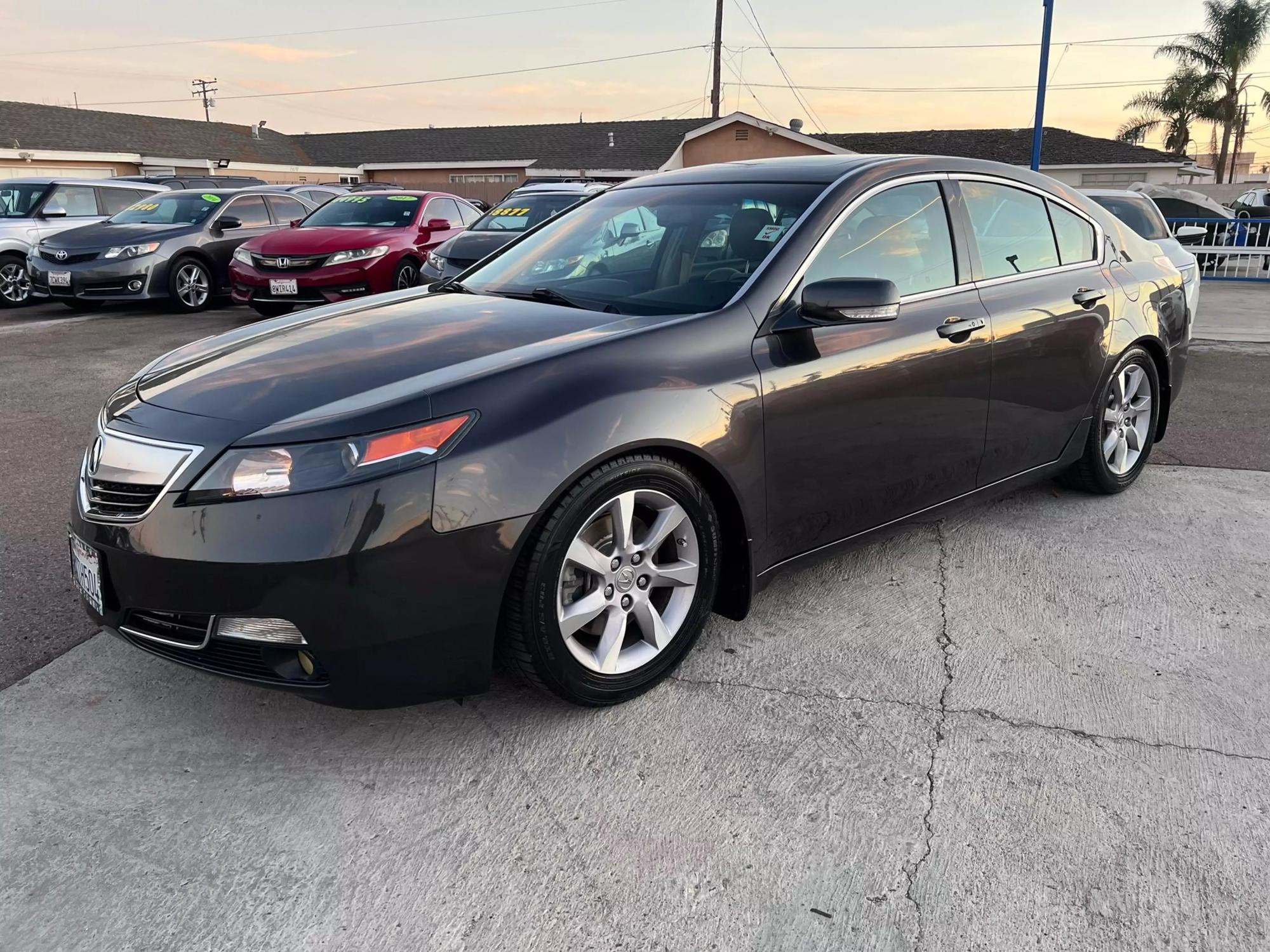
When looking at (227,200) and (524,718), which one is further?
(227,200)

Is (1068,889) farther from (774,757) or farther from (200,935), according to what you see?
(200,935)

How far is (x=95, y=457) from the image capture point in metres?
2.78

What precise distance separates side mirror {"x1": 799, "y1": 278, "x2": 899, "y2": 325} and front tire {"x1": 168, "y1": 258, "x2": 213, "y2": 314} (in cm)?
1078

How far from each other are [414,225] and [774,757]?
987 centimetres

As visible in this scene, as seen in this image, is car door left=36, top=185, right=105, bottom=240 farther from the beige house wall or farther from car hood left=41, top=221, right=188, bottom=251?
the beige house wall

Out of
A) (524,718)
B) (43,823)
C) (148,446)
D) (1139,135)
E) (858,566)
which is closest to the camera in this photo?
(43,823)

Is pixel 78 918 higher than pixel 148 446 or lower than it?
lower

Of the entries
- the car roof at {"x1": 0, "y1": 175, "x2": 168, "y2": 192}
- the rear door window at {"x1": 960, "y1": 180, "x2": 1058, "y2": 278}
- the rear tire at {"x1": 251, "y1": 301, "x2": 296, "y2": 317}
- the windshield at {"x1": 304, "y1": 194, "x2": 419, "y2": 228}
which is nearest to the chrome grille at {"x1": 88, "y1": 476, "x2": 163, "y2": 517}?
the rear door window at {"x1": 960, "y1": 180, "x2": 1058, "y2": 278}

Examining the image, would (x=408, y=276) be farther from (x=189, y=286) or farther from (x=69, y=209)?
(x=69, y=209)

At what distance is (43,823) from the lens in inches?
95.0

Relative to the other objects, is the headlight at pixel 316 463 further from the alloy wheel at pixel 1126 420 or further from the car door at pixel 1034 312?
the alloy wheel at pixel 1126 420

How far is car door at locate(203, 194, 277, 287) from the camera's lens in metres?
12.2

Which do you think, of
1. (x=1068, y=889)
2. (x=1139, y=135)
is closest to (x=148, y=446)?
(x=1068, y=889)

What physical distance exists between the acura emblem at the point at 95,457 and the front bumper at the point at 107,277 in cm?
981
